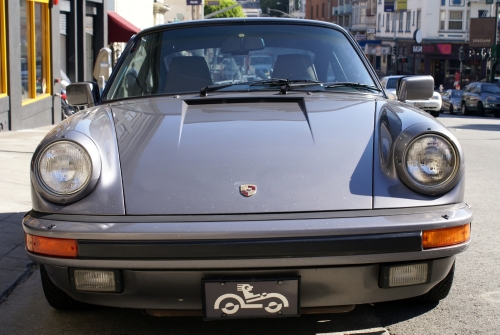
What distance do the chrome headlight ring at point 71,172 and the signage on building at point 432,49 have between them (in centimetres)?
5587

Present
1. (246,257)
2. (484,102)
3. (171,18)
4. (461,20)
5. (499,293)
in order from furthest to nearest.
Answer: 1. (171,18)
2. (461,20)
3. (484,102)
4. (499,293)
5. (246,257)

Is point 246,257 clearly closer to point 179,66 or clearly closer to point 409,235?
point 409,235

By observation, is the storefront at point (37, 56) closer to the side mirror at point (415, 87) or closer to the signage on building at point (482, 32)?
the side mirror at point (415, 87)

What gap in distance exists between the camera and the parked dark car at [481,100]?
30.1 metres

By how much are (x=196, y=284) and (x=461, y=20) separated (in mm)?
56950

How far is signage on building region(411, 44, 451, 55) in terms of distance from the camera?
5569cm

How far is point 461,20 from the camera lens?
5569 cm

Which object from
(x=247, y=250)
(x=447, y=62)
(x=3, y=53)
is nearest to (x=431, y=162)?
(x=247, y=250)

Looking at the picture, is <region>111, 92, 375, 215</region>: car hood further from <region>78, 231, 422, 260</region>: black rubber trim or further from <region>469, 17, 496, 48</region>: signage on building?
<region>469, 17, 496, 48</region>: signage on building

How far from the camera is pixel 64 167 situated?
3.05 m

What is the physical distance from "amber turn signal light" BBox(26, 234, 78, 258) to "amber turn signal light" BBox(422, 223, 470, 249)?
146 cm

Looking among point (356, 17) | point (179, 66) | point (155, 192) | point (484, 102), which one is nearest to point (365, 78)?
point (179, 66)

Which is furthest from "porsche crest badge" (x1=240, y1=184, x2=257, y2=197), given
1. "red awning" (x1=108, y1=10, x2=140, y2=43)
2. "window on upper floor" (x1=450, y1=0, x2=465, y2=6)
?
"window on upper floor" (x1=450, y1=0, x2=465, y2=6)

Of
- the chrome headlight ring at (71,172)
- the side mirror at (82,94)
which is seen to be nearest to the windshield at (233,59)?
the side mirror at (82,94)
